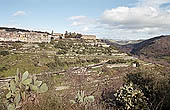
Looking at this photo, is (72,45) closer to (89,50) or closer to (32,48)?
(89,50)

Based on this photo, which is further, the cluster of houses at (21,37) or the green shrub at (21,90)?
the cluster of houses at (21,37)

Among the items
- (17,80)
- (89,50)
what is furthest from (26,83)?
(89,50)

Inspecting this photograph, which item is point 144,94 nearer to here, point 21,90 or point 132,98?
point 132,98

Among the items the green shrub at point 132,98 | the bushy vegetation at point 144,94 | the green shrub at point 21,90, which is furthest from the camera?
the green shrub at point 132,98

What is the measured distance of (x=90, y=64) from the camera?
47.0m

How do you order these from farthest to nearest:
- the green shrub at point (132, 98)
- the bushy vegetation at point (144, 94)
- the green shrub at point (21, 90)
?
the green shrub at point (132, 98)
the bushy vegetation at point (144, 94)
the green shrub at point (21, 90)

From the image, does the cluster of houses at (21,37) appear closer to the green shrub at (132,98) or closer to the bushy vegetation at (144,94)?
the bushy vegetation at (144,94)

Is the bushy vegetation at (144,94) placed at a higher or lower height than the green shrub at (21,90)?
lower

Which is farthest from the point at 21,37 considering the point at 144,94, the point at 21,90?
the point at 21,90

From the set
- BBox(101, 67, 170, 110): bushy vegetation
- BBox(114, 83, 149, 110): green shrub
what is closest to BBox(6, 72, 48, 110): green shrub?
BBox(101, 67, 170, 110): bushy vegetation

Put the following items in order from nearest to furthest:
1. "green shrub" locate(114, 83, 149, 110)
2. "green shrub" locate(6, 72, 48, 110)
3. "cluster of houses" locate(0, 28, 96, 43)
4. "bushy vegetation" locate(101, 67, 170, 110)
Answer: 1. "green shrub" locate(6, 72, 48, 110)
2. "bushy vegetation" locate(101, 67, 170, 110)
3. "green shrub" locate(114, 83, 149, 110)
4. "cluster of houses" locate(0, 28, 96, 43)

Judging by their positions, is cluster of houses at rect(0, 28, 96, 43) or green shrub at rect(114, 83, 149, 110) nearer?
green shrub at rect(114, 83, 149, 110)

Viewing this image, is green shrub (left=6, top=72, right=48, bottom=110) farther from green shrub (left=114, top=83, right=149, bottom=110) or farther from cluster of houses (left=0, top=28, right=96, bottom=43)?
cluster of houses (left=0, top=28, right=96, bottom=43)

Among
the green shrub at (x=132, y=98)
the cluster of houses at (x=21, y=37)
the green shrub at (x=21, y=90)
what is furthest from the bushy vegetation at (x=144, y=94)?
the cluster of houses at (x=21, y=37)
